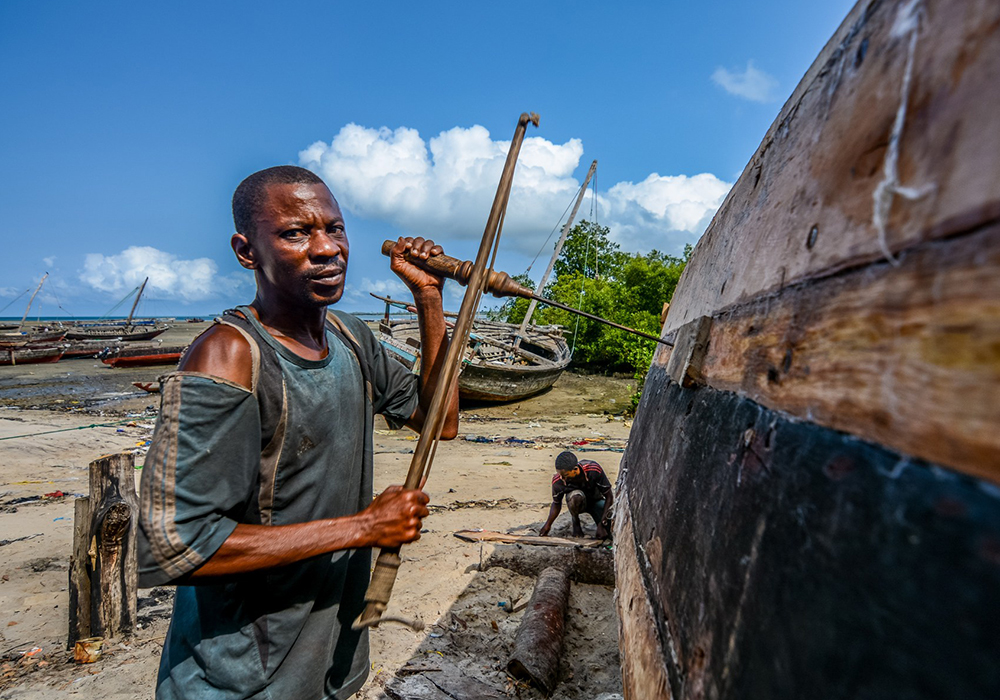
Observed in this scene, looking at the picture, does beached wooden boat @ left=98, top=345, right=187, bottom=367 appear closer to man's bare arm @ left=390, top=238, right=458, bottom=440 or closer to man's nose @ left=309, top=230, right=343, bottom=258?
man's bare arm @ left=390, top=238, right=458, bottom=440

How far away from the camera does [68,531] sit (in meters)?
5.89

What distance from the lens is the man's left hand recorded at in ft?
7.04

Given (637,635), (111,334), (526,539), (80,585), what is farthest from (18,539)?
(111,334)

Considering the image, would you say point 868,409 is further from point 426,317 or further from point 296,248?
point 426,317

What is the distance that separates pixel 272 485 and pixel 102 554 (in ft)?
10.7

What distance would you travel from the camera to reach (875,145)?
0.80 m

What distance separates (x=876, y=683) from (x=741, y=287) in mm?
1104

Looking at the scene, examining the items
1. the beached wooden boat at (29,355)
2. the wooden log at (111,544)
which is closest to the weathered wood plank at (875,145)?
the wooden log at (111,544)

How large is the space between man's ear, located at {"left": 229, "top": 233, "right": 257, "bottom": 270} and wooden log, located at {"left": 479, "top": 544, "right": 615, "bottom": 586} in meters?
4.15

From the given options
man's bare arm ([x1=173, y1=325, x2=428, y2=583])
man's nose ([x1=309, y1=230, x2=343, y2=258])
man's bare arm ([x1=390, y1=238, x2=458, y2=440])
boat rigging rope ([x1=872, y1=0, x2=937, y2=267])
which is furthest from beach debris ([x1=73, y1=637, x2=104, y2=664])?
boat rigging rope ([x1=872, y1=0, x2=937, y2=267])

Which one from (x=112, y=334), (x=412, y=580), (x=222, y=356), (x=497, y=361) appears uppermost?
(x=222, y=356)

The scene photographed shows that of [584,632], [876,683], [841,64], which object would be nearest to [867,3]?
[841,64]

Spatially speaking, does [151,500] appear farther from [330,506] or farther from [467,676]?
[467,676]

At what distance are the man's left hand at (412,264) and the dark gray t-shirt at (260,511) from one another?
0.39 meters
